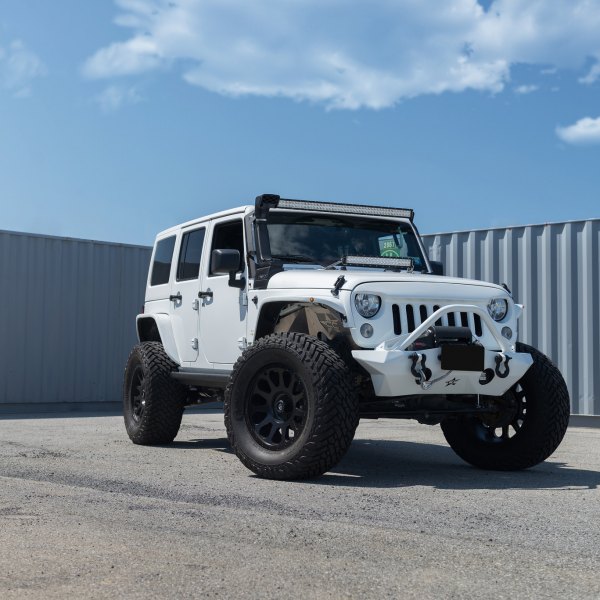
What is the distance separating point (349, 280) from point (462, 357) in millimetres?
965

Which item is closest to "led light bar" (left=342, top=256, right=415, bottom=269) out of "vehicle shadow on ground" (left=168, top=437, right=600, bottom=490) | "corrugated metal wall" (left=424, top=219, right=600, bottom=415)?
"vehicle shadow on ground" (left=168, top=437, right=600, bottom=490)

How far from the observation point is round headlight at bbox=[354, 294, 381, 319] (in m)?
6.46

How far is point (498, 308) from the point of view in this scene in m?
7.06

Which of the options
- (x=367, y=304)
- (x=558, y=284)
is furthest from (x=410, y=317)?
(x=558, y=284)

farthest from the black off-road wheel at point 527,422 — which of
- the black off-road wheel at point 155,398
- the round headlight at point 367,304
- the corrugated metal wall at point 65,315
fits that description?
the corrugated metal wall at point 65,315

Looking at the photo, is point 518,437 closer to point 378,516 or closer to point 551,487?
point 551,487

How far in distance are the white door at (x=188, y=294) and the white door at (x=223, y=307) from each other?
0.14 m

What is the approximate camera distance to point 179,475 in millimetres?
6824

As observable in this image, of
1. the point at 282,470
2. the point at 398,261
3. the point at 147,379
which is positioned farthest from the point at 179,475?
the point at 398,261

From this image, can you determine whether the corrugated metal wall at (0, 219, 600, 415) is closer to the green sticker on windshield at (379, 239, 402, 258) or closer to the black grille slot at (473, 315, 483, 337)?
the green sticker on windshield at (379, 239, 402, 258)

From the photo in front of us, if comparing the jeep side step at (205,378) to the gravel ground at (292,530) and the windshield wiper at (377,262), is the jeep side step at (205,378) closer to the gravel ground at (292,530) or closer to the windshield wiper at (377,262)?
the gravel ground at (292,530)

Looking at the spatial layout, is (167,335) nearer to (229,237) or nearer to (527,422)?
(229,237)

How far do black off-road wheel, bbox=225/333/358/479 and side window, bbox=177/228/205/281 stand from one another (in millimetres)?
1984

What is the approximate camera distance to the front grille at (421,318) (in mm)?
6594
